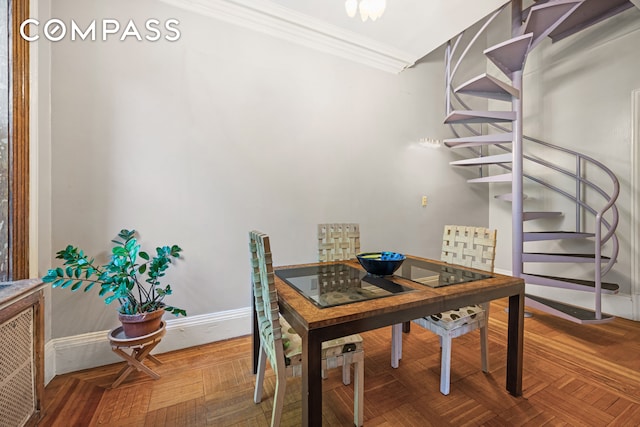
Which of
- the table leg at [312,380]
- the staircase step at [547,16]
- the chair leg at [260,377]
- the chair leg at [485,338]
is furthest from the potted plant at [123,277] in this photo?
the staircase step at [547,16]

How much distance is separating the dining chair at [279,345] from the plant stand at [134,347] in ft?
2.78

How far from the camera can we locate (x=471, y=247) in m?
1.91

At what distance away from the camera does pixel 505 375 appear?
1.71 metres

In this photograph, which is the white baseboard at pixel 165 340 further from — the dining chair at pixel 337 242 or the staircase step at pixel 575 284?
the staircase step at pixel 575 284

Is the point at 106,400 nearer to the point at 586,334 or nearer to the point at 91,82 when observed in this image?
the point at 91,82

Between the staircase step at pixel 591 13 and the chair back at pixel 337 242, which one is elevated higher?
the staircase step at pixel 591 13

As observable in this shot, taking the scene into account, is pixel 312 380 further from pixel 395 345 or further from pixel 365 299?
pixel 395 345

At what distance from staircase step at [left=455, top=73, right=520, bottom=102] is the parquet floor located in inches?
88.6

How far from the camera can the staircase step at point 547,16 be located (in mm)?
2039

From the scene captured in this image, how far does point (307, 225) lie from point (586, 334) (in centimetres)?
264

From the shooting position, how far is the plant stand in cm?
157

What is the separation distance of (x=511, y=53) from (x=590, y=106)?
1.23m

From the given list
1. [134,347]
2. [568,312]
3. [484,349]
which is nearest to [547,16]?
[568,312]

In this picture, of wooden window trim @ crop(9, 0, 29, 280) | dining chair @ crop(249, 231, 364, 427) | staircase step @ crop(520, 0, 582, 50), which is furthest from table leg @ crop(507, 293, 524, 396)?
wooden window trim @ crop(9, 0, 29, 280)
